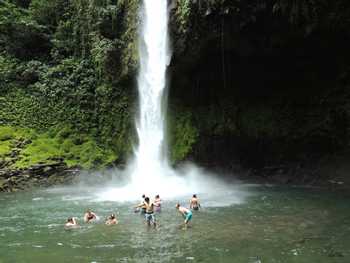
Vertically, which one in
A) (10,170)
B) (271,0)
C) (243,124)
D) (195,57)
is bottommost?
(10,170)

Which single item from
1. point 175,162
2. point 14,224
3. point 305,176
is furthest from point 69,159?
point 305,176

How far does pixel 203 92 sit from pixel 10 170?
41.6 ft

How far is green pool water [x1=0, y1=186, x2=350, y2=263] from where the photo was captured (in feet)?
40.5

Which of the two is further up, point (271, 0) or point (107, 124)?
point (271, 0)

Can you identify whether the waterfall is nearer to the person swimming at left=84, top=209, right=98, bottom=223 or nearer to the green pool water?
the green pool water

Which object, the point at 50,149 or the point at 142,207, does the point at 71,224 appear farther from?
the point at 50,149

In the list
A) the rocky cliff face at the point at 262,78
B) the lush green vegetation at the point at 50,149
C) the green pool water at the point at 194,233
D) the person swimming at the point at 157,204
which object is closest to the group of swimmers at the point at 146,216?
the green pool water at the point at 194,233

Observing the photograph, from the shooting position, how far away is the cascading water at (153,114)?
2775cm

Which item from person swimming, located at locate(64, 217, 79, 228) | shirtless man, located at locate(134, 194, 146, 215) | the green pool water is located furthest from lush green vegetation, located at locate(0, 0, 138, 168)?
person swimming, located at locate(64, 217, 79, 228)

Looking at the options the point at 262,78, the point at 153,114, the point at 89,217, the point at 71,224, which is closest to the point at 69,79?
the point at 153,114

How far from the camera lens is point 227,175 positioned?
1101 inches

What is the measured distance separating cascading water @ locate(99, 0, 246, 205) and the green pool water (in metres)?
6.49

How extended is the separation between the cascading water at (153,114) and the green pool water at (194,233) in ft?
21.3

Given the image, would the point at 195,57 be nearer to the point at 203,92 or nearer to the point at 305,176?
the point at 203,92
